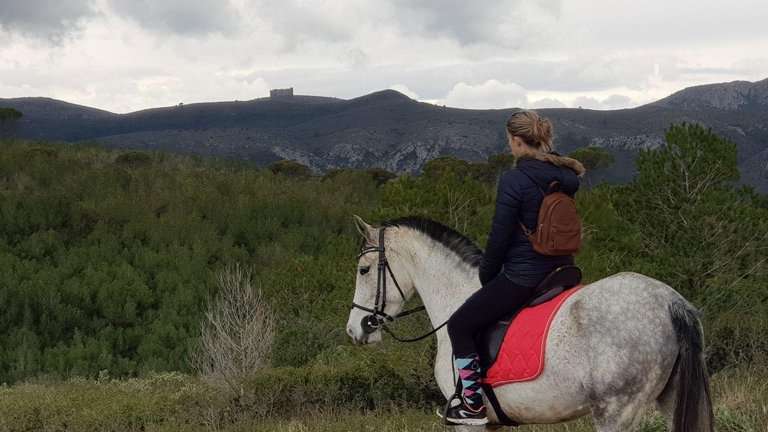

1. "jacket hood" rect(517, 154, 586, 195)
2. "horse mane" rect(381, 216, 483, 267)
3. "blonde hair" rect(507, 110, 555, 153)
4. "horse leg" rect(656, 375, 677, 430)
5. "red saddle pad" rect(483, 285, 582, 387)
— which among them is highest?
"blonde hair" rect(507, 110, 555, 153)

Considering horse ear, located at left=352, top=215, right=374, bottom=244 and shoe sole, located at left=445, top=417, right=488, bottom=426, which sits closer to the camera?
shoe sole, located at left=445, top=417, right=488, bottom=426

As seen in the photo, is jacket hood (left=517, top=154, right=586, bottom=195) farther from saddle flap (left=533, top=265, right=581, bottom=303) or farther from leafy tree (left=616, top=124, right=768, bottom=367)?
leafy tree (left=616, top=124, right=768, bottom=367)

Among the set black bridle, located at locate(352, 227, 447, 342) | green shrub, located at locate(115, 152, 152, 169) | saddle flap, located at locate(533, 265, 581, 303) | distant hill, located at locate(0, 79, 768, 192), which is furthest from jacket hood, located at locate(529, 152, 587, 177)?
distant hill, located at locate(0, 79, 768, 192)

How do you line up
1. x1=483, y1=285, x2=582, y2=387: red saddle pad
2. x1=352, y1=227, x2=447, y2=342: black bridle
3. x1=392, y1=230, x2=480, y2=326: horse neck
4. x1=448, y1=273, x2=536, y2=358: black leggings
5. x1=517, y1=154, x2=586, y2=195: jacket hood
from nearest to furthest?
x1=483, y1=285, x2=582, y2=387: red saddle pad
x1=517, y1=154, x2=586, y2=195: jacket hood
x1=448, y1=273, x2=536, y2=358: black leggings
x1=392, y1=230, x2=480, y2=326: horse neck
x1=352, y1=227, x2=447, y2=342: black bridle

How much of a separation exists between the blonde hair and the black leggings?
3.15ft

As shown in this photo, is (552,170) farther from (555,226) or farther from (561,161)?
(555,226)

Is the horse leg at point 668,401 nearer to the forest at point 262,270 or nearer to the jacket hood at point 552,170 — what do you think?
the jacket hood at point 552,170

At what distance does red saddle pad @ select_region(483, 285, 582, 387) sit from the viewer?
4758 millimetres

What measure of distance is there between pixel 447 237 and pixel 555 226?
125 cm

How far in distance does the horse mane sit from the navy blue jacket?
0.66 meters


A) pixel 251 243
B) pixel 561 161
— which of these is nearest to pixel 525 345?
pixel 561 161

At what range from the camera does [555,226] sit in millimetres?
4777

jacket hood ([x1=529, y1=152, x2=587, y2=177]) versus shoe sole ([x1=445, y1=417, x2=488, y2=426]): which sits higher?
jacket hood ([x1=529, y1=152, x2=587, y2=177])

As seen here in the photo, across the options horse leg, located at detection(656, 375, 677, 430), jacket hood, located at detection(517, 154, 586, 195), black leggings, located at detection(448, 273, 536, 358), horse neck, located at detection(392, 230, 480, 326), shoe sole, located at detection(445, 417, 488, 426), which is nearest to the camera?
horse leg, located at detection(656, 375, 677, 430)
